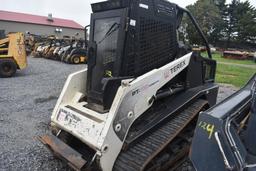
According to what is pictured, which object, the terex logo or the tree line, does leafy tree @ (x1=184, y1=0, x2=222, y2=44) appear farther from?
the terex logo

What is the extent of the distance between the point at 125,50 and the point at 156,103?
0.79 metres

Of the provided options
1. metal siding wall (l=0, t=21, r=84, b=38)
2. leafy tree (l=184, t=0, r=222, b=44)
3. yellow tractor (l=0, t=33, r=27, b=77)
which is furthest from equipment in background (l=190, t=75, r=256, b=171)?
leafy tree (l=184, t=0, r=222, b=44)

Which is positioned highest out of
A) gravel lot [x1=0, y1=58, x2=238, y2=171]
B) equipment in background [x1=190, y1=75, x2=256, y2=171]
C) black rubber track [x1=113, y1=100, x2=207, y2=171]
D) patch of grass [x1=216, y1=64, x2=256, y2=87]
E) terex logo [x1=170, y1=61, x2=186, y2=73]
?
terex logo [x1=170, y1=61, x2=186, y2=73]

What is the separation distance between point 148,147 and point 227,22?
49.9m

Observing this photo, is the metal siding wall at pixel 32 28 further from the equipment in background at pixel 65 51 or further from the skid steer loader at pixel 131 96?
the skid steer loader at pixel 131 96

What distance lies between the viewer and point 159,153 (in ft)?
8.75

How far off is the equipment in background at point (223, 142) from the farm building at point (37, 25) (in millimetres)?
36698

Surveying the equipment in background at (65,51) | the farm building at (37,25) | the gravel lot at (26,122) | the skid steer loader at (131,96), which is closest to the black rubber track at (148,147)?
the skid steer loader at (131,96)

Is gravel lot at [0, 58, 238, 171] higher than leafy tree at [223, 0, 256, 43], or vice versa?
leafy tree at [223, 0, 256, 43]

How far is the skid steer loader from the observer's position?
2453 millimetres

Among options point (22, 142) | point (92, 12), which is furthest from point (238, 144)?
point (22, 142)

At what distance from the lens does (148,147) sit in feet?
8.30

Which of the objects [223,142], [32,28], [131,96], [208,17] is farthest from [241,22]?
[223,142]

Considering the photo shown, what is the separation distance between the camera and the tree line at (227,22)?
42.6 metres
